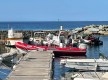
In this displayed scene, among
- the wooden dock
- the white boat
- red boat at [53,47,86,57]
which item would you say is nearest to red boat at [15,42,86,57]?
red boat at [53,47,86,57]

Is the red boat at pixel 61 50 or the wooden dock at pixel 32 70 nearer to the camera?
the wooden dock at pixel 32 70

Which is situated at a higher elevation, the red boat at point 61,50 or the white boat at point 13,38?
the white boat at point 13,38

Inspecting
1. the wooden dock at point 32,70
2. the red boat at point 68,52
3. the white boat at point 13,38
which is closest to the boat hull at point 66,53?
the red boat at point 68,52

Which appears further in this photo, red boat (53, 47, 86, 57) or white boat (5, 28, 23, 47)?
white boat (5, 28, 23, 47)

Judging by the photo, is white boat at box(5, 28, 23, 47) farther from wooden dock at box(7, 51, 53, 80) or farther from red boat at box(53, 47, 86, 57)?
wooden dock at box(7, 51, 53, 80)

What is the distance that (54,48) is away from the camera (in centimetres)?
4778

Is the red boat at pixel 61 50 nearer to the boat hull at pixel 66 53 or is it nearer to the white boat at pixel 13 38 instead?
the boat hull at pixel 66 53

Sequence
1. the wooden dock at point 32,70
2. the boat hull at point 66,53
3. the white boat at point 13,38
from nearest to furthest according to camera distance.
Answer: the wooden dock at point 32,70 → the boat hull at point 66,53 → the white boat at point 13,38

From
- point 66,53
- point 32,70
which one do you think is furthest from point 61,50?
point 32,70

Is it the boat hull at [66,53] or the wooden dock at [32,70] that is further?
the boat hull at [66,53]

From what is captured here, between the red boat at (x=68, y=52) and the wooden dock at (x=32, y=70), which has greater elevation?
the wooden dock at (x=32, y=70)

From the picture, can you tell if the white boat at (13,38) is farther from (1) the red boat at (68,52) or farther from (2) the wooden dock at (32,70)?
(2) the wooden dock at (32,70)

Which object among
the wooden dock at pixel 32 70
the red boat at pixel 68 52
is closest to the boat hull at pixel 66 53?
the red boat at pixel 68 52

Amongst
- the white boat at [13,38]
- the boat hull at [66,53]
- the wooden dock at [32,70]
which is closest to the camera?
the wooden dock at [32,70]
